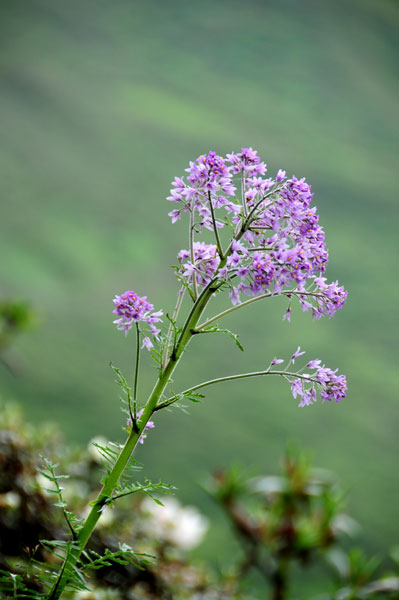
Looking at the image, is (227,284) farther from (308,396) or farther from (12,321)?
(12,321)

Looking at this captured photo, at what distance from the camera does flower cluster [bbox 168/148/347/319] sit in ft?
2.36

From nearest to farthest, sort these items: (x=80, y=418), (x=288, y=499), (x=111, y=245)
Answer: (x=288, y=499), (x=80, y=418), (x=111, y=245)

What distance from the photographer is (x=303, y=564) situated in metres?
1.67

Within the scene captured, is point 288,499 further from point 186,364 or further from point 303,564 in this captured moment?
point 186,364

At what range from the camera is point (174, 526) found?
1.69 m

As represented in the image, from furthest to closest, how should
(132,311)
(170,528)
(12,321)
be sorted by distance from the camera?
(12,321) → (170,528) → (132,311)

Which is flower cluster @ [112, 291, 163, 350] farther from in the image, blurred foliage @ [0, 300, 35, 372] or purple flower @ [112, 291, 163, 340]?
blurred foliage @ [0, 300, 35, 372]

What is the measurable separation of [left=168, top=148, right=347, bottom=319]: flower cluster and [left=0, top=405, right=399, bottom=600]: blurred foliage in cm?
61

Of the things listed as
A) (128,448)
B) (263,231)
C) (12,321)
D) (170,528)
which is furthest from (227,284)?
(12,321)

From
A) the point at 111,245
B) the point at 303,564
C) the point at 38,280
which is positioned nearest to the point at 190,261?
the point at 303,564

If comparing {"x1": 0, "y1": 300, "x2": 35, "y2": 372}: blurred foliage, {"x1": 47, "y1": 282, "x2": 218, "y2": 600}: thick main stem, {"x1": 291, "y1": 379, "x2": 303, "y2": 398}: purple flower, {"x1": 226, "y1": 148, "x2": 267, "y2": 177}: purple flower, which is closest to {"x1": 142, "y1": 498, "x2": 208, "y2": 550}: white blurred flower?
{"x1": 0, "y1": 300, "x2": 35, "y2": 372}: blurred foliage

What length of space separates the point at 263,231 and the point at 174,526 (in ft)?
3.83

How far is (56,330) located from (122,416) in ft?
3.12


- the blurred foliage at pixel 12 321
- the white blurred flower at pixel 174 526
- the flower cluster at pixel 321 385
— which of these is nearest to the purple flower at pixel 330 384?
the flower cluster at pixel 321 385
